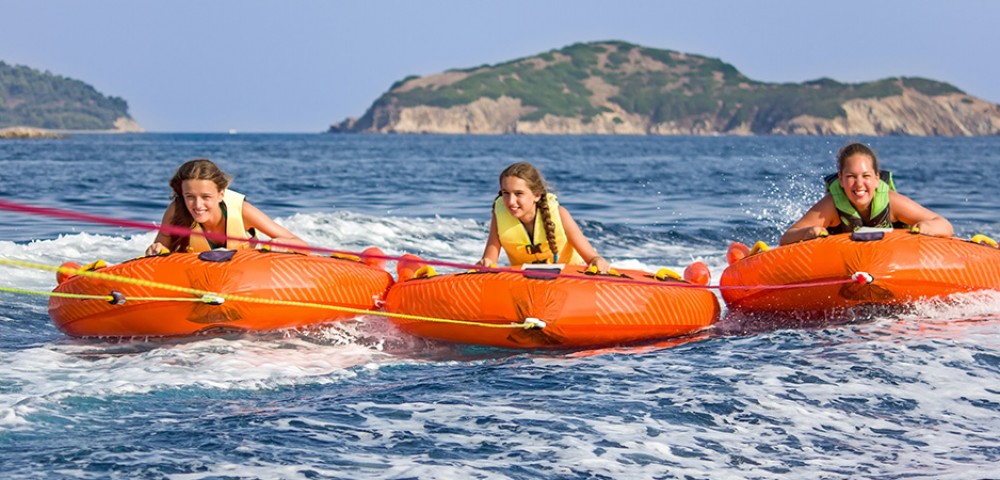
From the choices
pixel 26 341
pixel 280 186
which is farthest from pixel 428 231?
pixel 280 186

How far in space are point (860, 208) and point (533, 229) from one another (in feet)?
8.08

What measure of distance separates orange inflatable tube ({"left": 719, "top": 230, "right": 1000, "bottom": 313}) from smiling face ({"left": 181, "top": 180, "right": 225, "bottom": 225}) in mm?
3796

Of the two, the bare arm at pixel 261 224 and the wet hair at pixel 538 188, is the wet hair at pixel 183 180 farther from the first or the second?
the wet hair at pixel 538 188

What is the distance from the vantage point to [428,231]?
16.2 metres

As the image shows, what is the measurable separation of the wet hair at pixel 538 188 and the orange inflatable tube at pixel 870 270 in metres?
1.43

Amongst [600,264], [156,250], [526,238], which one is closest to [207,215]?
[156,250]

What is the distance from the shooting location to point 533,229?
27.8 feet

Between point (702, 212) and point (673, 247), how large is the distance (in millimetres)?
5706

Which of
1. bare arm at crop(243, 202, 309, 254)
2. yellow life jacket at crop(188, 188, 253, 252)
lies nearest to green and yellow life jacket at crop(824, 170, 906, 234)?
bare arm at crop(243, 202, 309, 254)

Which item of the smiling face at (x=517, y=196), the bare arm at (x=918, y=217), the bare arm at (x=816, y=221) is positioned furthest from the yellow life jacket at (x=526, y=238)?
the bare arm at (x=918, y=217)

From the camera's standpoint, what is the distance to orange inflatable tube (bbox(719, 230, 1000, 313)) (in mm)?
8023

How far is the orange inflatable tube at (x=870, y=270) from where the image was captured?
802cm

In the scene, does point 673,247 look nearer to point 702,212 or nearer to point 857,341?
point 702,212

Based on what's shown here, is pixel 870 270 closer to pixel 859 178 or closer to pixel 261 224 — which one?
pixel 859 178
